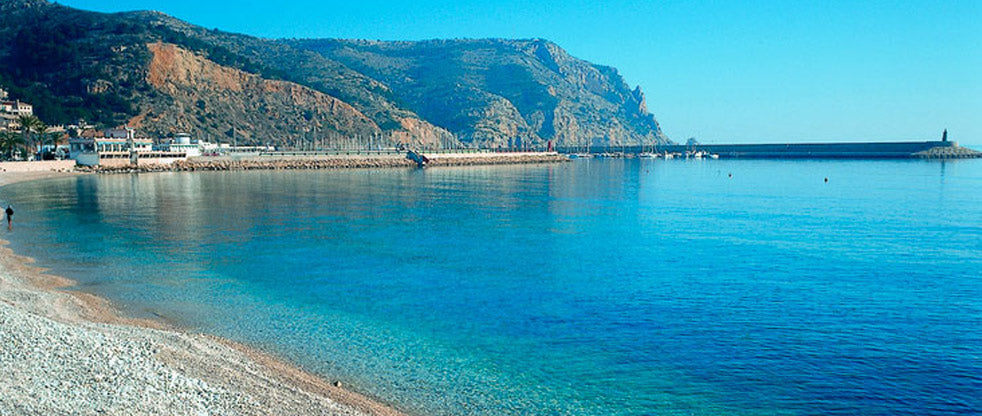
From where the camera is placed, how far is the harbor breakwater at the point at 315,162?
114 metres

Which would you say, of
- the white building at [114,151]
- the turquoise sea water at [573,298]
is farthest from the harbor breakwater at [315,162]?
the turquoise sea water at [573,298]

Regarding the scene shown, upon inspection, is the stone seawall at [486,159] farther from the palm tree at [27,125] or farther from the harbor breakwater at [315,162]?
the palm tree at [27,125]

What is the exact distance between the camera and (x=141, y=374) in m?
13.0

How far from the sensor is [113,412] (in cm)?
1094

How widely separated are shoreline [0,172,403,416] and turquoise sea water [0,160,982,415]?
1.21 metres

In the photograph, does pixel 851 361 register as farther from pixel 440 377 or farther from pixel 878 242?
pixel 878 242

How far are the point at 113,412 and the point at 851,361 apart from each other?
16084 millimetres

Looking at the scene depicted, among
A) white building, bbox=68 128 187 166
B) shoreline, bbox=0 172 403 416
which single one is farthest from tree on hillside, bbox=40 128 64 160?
shoreline, bbox=0 172 403 416

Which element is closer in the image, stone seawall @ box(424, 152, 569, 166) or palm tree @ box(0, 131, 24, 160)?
palm tree @ box(0, 131, 24, 160)

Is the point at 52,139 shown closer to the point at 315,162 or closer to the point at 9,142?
the point at 9,142

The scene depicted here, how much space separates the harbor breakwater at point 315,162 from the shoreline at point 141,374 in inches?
4034

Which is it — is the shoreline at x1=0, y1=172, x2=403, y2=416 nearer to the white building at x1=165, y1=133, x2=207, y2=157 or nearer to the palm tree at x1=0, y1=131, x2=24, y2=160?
the palm tree at x1=0, y1=131, x2=24, y2=160

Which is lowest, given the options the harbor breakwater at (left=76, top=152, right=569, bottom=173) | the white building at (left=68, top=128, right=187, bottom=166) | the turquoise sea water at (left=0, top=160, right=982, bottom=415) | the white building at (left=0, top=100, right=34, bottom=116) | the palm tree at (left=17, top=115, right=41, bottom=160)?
the turquoise sea water at (left=0, top=160, right=982, bottom=415)

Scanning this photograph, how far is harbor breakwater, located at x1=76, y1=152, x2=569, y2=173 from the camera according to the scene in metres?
114
